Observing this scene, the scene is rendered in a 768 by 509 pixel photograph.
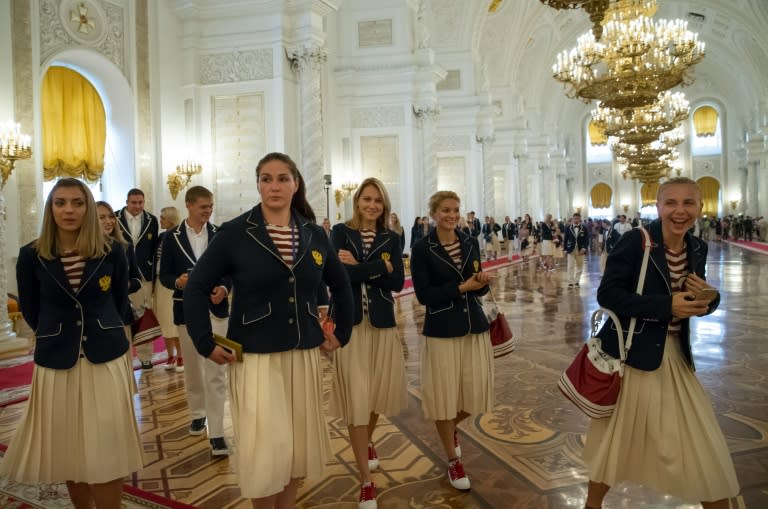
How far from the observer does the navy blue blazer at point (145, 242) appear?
633cm

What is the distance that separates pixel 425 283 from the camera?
3797mm

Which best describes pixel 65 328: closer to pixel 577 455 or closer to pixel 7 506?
pixel 7 506

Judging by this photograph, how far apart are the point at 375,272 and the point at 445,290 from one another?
433 millimetres

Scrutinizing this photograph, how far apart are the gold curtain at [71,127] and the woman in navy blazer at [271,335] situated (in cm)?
1001

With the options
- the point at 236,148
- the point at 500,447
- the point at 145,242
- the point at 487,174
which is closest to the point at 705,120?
the point at 487,174

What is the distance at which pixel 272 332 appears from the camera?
257cm

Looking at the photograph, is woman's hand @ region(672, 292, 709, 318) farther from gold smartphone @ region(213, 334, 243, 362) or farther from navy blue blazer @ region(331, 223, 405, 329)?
gold smartphone @ region(213, 334, 243, 362)

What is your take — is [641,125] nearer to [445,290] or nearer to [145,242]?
[145,242]

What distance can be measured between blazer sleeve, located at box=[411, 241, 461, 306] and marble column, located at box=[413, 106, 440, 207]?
50.2 ft

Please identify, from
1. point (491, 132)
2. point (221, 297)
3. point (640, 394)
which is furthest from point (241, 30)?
point (491, 132)

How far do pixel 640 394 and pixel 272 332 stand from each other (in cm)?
170

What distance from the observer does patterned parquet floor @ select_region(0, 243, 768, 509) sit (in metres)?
3.47

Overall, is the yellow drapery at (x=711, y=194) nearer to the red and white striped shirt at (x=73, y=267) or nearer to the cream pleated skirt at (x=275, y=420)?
the cream pleated skirt at (x=275, y=420)

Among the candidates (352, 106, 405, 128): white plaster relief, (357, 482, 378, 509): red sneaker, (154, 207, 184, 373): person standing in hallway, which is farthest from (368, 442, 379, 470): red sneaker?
(352, 106, 405, 128): white plaster relief
